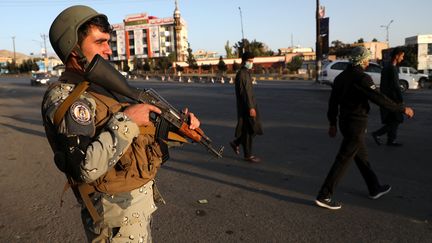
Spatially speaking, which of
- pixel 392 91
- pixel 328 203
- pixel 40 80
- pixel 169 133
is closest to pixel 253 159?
pixel 328 203

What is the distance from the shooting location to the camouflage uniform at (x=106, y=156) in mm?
1524

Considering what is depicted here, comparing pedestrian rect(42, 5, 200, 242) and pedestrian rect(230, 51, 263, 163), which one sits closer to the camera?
pedestrian rect(42, 5, 200, 242)

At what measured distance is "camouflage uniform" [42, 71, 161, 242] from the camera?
5.00ft

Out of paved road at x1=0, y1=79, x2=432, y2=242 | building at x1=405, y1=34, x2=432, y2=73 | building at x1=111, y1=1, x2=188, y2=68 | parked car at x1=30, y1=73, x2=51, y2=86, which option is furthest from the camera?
building at x1=111, y1=1, x2=188, y2=68

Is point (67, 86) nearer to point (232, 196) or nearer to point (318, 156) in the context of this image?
point (232, 196)

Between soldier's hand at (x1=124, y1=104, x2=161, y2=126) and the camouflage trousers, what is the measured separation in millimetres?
348

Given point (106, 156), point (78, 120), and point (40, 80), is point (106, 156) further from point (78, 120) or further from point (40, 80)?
point (40, 80)

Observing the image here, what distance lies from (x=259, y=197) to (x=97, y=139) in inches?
128

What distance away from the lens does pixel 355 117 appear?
14.0ft

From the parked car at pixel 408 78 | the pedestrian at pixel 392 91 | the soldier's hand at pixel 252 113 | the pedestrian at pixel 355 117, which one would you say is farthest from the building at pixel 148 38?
the pedestrian at pixel 355 117

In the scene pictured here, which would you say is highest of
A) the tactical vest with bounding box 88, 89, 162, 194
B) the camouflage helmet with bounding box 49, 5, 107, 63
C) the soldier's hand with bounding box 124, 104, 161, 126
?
the camouflage helmet with bounding box 49, 5, 107, 63

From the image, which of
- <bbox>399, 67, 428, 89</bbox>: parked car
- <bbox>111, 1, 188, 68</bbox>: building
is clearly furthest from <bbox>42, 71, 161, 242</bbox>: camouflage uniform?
<bbox>111, 1, 188, 68</bbox>: building

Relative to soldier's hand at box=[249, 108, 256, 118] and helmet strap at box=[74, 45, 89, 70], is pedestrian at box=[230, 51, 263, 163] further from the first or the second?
helmet strap at box=[74, 45, 89, 70]

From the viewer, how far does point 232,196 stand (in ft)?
15.2
